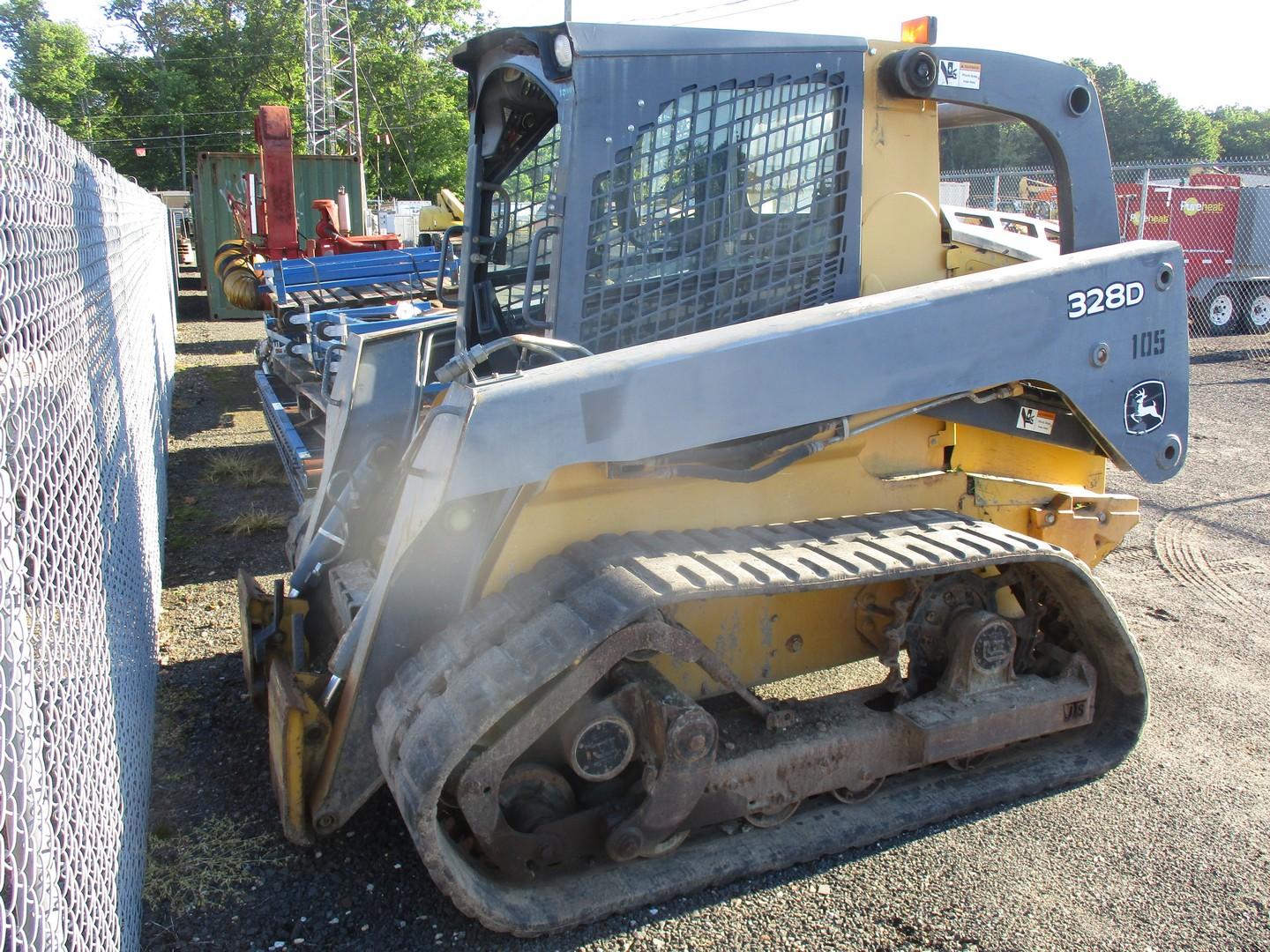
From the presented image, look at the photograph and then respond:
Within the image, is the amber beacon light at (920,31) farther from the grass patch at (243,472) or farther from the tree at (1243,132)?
the tree at (1243,132)

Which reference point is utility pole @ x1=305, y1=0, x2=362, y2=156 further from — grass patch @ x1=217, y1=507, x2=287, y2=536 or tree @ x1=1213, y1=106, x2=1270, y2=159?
tree @ x1=1213, y1=106, x2=1270, y2=159

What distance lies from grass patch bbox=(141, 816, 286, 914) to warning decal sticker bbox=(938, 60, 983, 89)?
326cm

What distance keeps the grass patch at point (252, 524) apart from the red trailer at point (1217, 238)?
13.8 metres

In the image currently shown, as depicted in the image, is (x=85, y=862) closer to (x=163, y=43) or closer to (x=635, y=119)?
(x=635, y=119)

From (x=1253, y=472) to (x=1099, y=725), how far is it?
5.33 m

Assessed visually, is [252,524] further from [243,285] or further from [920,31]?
[243,285]

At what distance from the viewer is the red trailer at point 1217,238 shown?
15766mm

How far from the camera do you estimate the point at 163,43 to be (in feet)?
169

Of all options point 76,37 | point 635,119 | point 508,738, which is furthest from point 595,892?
point 76,37

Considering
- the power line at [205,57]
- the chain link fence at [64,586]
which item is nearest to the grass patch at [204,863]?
the chain link fence at [64,586]

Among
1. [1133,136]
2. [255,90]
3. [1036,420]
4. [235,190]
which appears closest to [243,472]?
[1036,420]

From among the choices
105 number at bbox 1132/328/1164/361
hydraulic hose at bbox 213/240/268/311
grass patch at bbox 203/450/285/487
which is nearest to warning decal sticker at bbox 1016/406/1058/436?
105 number at bbox 1132/328/1164/361

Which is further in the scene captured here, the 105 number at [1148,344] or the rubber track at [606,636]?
the 105 number at [1148,344]

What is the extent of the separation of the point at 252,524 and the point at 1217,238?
51.2ft
